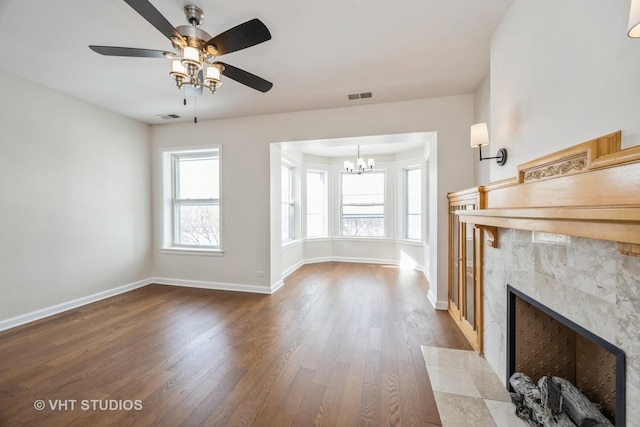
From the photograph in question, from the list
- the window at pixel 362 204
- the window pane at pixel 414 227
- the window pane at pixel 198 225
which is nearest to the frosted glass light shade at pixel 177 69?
the window pane at pixel 198 225

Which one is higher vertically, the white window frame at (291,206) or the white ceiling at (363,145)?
the white ceiling at (363,145)

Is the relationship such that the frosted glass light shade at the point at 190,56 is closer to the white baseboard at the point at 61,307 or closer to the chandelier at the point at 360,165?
the white baseboard at the point at 61,307

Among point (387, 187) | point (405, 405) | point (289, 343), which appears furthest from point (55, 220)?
point (387, 187)

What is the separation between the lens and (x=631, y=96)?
35.9 inches

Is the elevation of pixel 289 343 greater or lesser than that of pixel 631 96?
lesser

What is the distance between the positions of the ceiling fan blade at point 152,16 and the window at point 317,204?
4487 mm

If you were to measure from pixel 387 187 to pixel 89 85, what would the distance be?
17.7 feet

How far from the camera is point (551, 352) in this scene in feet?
5.58

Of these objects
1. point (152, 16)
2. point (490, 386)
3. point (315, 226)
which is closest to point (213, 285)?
point (315, 226)

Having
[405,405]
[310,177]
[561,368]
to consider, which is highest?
[310,177]

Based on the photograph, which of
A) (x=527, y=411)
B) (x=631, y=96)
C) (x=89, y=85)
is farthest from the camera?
(x=89, y=85)

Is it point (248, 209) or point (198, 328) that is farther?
point (248, 209)

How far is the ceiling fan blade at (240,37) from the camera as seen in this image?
155 centimetres

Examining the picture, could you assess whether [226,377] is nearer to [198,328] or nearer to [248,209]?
[198,328]
